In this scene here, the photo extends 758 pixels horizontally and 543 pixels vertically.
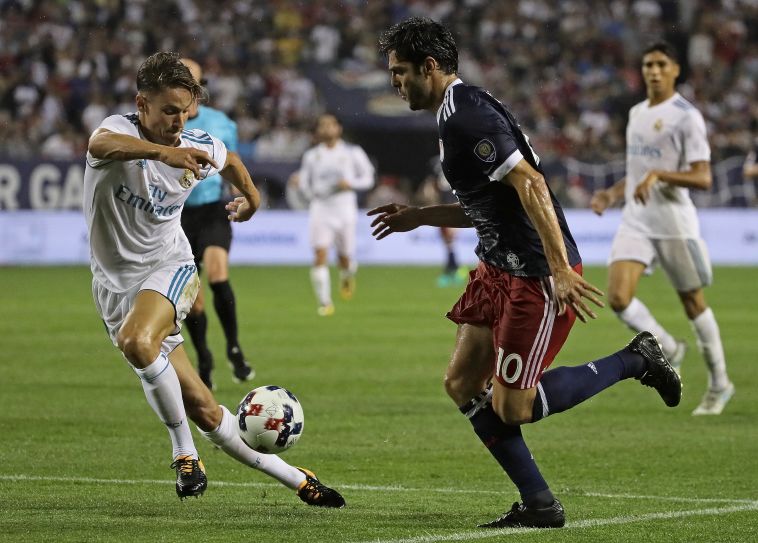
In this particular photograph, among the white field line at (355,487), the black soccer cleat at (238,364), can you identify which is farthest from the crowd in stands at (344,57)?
the white field line at (355,487)

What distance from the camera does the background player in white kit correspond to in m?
10.1

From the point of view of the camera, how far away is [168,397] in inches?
248

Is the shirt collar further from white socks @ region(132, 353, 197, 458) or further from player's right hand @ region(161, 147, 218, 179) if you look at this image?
white socks @ region(132, 353, 197, 458)

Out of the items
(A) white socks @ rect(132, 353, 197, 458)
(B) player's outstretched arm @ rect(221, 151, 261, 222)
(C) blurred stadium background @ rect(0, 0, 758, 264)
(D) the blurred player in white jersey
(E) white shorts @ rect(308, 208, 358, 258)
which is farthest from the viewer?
(C) blurred stadium background @ rect(0, 0, 758, 264)

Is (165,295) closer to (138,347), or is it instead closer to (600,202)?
(138,347)

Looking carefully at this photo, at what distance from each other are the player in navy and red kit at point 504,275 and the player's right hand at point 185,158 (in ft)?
2.86

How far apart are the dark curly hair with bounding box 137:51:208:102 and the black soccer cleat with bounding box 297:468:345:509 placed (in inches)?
72.1

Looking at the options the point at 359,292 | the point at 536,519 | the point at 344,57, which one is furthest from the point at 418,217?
the point at 344,57

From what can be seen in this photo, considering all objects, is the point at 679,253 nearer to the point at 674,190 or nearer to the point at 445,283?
the point at 674,190

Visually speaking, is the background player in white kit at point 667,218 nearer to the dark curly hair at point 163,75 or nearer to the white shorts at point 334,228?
the dark curly hair at point 163,75

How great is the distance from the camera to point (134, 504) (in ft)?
21.6

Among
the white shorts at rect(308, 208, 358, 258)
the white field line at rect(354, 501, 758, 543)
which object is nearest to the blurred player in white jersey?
the white shorts at rect(308, 208, 358, 258)

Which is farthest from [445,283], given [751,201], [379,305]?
[751,201]

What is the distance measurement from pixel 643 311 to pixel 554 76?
23.2 metres
